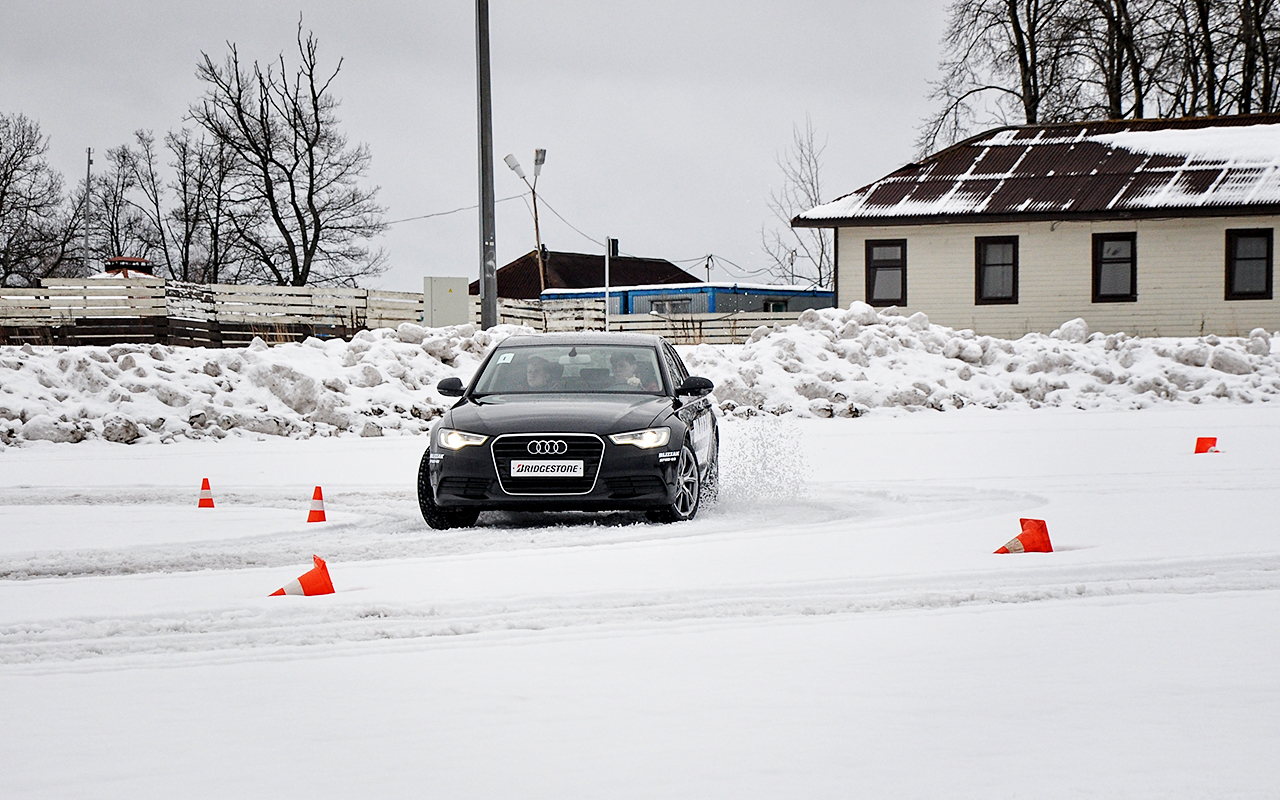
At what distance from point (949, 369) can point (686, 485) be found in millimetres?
→ 14317

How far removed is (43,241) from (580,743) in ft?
206

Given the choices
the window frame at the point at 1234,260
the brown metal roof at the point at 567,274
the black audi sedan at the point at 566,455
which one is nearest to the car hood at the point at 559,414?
the black audi sedan at the point at 566,455

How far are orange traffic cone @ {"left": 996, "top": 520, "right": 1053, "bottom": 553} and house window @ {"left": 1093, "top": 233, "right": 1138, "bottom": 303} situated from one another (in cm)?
2574

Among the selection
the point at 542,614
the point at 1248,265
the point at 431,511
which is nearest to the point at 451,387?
the point at 431,511

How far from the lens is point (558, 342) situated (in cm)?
1137

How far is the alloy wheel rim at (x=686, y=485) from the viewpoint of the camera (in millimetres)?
10039

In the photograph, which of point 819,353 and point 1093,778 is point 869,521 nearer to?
point 1093,778

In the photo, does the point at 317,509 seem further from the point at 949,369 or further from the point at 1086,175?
the point at 1086,175

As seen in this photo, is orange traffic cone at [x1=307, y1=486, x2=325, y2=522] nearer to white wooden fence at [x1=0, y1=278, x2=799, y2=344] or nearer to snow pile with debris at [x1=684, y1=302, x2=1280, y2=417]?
snow pile with debris at [x1=684, y1=302, x2=1280, y2=417]

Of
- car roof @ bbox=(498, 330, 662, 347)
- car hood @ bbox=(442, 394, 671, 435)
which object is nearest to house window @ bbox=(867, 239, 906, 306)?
car roof @ bbox=(498, 330, 662, 347)

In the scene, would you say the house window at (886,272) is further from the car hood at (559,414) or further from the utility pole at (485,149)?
the car hood at (559,414)

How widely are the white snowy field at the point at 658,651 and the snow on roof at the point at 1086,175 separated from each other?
2109 cm

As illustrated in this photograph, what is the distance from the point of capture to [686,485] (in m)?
10.2

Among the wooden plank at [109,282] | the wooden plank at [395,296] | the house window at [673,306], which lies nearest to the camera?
the wooden plank at [109,282]
